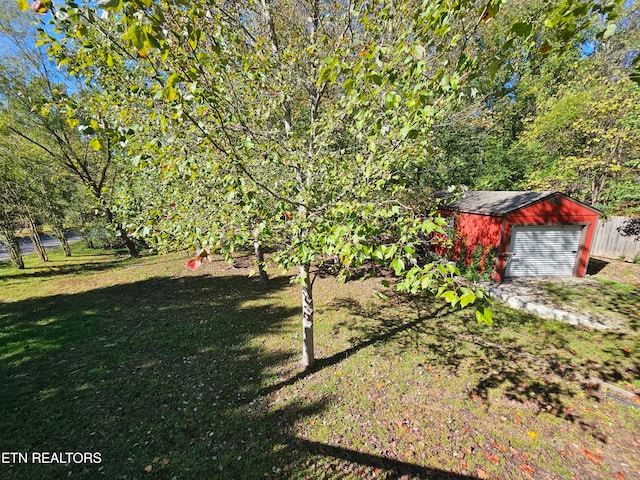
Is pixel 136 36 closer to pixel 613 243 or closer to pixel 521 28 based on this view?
pixel 521 28

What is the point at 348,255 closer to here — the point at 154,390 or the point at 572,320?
the point at 154,390

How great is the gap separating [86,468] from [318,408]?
3258 millimetres

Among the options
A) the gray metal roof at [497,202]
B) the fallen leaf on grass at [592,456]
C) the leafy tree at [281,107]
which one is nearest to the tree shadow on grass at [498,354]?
the fallen leaf on grass at [592,456]

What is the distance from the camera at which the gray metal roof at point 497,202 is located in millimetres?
9427

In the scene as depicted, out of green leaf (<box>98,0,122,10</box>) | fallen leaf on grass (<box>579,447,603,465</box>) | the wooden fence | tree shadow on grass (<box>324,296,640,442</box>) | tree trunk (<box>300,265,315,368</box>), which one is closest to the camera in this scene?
green leaf (<box>98,0,122,10</box>)

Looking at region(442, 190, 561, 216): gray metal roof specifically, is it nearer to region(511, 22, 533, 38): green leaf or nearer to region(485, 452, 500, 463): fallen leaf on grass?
region(485, 452, 500, 463): fallen leaf on grass

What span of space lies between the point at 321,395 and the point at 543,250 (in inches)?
401

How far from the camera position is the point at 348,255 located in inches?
95.1

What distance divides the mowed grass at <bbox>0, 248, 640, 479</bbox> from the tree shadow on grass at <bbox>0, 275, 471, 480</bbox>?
0.09 feet

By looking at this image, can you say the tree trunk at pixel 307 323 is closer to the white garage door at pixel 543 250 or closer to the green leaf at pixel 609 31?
the green leaf at pixel 609 31

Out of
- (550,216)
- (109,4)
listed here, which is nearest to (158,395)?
(109,4)

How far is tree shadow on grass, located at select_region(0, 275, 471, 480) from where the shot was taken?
143 inches

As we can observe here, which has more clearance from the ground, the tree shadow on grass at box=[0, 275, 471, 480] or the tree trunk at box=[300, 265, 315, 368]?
the tree trunk at box=[300, 265, 315, 368]

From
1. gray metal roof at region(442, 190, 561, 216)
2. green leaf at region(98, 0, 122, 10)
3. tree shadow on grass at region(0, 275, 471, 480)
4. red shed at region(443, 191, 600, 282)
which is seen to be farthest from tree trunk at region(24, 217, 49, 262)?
red shed at region(443, 191, 600, 282)
